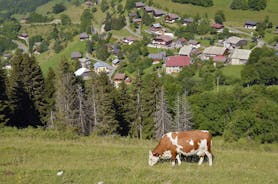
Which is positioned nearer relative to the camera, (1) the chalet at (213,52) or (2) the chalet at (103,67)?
(1) the chalet at (213,52)

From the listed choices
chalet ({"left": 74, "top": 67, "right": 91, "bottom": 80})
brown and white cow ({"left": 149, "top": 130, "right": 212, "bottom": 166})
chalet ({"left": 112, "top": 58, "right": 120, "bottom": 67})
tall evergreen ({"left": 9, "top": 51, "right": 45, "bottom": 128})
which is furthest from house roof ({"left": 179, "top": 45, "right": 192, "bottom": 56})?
brown and white cow ({"left": 149, "top": 130, "right": 212, "bottom": 166})

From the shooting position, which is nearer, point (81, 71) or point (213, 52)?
point (213, 52)

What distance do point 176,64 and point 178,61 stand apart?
1.57 m

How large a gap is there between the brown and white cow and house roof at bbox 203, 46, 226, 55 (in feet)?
306

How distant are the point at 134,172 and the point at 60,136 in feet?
33.8

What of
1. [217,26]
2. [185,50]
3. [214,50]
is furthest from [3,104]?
[217,26]

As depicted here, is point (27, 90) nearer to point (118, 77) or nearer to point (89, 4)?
point (118, 77)

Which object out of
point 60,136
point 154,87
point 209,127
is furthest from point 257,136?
point 60,136

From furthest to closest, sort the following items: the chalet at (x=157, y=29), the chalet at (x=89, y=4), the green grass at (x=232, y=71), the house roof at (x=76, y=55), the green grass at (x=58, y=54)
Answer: the chalet at (x=89, y=4) → the green grass at (x=58, y=54) → the chalet at (x=157, y=29) → the house roof at (x=76, y=55) → the green grass at (x=232, y=71)

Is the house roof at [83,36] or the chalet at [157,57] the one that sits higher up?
the chalet at [157,57]

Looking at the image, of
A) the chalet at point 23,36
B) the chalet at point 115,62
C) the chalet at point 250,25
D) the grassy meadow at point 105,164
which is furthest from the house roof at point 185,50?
the grassy meadow at point 105,164

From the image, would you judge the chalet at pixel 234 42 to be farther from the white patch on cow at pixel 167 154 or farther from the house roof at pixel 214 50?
the white patch on cow at pixel 167 154

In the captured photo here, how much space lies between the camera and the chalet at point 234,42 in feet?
379

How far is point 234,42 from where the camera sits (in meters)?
116
